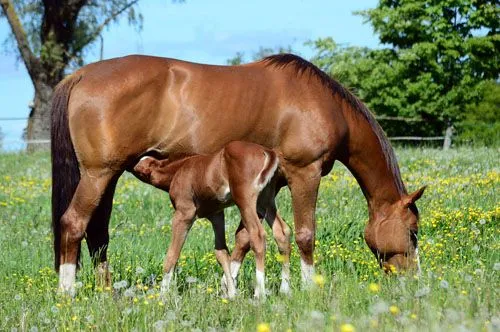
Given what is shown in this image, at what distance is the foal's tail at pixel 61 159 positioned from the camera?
25.1 feet

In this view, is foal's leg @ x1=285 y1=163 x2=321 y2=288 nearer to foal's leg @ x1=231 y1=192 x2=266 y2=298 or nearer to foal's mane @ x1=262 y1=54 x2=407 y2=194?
foal's leg @ x1=231 y1=192 x2=266 y2=298

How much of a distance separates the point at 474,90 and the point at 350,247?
2922cm

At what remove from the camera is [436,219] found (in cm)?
975

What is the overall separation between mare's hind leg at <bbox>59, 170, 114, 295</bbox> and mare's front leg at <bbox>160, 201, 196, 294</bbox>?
694 mm

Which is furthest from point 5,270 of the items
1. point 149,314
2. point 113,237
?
point 149,314

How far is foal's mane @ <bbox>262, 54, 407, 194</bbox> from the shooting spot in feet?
26.6

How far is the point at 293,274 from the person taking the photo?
8.23 m

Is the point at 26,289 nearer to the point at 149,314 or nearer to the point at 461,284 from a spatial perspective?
the point at 149,314

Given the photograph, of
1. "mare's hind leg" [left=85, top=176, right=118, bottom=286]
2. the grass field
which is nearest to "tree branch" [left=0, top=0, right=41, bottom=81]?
the grass field

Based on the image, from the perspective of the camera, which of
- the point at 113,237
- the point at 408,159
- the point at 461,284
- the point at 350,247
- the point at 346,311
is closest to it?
the point at 346,311

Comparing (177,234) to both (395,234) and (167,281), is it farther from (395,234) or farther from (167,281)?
(395,234)

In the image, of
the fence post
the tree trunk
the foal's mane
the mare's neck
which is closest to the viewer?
the foal's mane

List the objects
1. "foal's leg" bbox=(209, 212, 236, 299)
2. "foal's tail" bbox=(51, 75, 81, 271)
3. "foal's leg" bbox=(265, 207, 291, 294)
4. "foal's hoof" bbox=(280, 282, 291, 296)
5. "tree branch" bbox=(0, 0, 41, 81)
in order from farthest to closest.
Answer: "tree branch" bbox=(0, 0, 41, 81) < "foal's leg" bbox=(265, 207, 291, 294) < "foal's tail" bbox=(51, 75, 81, 271) < "foal's leg" bbox=(209, 212, 236, 299) < "foal's hoof" bbox=(280, 282, 291, 296)

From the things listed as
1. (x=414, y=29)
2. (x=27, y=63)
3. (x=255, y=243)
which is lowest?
(x=27, y=63)
